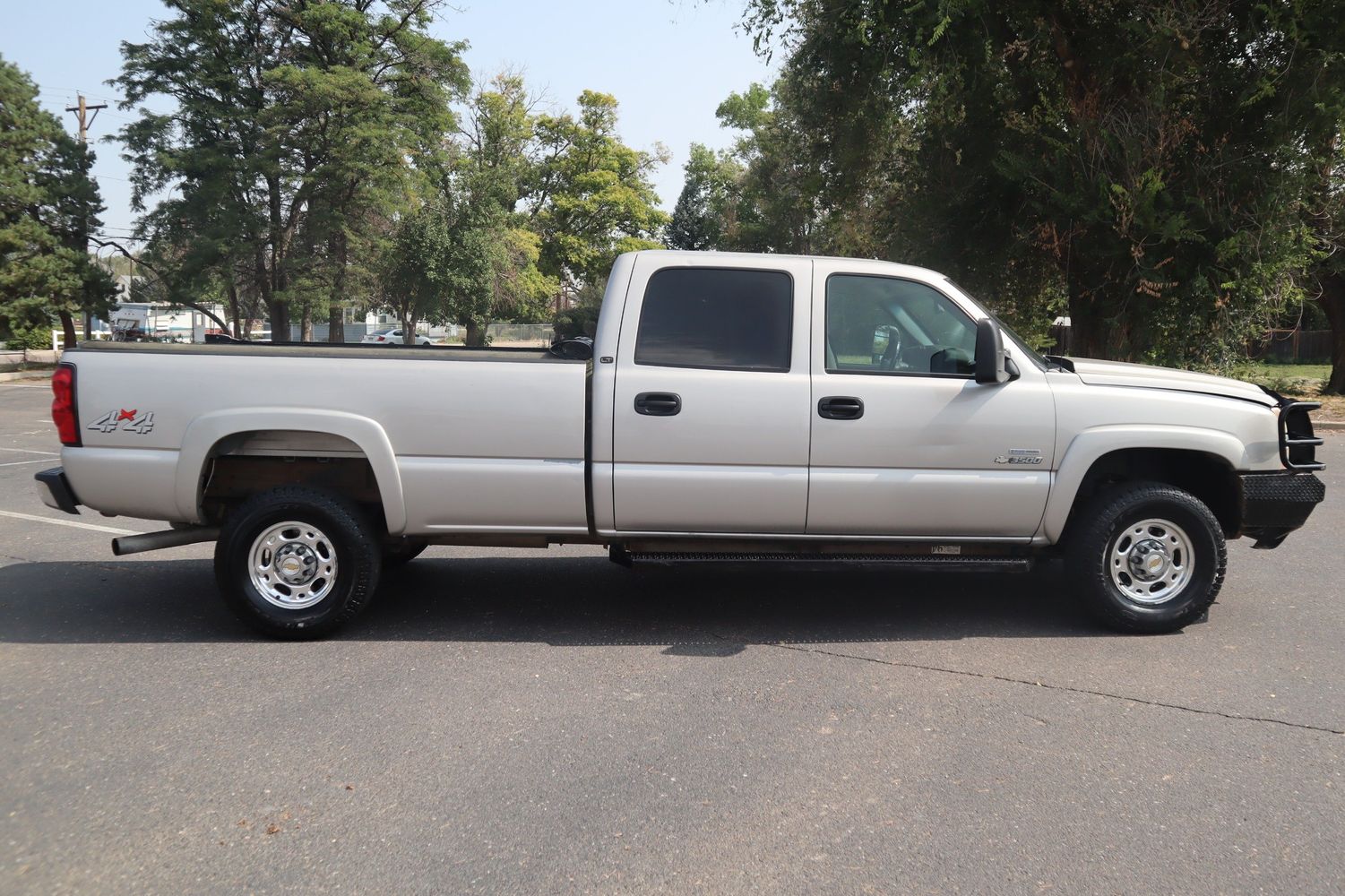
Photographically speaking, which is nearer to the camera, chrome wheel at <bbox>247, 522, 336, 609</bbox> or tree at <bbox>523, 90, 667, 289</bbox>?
chrome wheel at <bbox>247, 522, 336, 609</bbox>

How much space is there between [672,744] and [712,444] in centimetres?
177

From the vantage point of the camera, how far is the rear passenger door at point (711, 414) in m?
5.58

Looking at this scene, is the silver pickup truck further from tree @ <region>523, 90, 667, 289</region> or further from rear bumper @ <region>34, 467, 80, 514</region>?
tree @ <region>523, 90, 667, 289</region>

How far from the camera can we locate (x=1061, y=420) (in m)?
5.70

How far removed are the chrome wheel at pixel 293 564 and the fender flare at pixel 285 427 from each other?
0.46m

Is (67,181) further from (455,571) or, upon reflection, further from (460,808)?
(460,808)

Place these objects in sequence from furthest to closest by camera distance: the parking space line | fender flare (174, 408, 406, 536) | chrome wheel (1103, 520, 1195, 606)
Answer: the parking space line < chrome wheel (1103, 520, 1195, 606) < fender flare (174, 408, 406, 536)

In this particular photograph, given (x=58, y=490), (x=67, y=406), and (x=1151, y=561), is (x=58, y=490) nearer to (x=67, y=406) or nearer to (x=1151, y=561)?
(x=67, y=406)

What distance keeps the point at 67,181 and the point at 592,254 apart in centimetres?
3498

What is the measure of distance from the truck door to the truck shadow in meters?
0.61

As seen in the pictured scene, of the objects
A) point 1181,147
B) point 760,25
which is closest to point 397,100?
point 760,25

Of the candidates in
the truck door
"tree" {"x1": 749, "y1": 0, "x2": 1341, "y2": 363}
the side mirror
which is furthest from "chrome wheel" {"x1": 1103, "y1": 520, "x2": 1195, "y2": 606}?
"tree" {"x1": 749, "y1": 0, "x2": 1341, "y2": 363}

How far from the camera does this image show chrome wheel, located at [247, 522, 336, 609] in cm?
564

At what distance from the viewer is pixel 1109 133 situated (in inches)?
600
